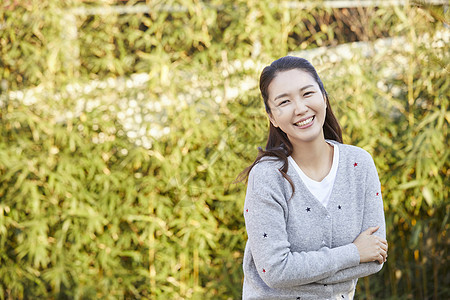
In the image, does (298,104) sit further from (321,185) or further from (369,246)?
(369,246)

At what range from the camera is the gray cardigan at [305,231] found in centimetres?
128

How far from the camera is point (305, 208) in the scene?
134 centimetres

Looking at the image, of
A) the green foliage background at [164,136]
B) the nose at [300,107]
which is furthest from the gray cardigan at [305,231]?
the green foliage background at [164,136]

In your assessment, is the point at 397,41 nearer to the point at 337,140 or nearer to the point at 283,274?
the point at 337,140

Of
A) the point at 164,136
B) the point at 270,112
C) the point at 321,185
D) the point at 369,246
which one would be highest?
the point at 270,112

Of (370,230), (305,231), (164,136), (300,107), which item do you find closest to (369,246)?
(370,230)

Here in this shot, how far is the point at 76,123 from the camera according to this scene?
10.1 feet

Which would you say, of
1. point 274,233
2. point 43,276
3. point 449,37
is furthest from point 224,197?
point 274,233

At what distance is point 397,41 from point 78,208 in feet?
6.36

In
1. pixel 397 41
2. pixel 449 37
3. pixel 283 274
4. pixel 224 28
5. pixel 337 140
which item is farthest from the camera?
pixel 224 28

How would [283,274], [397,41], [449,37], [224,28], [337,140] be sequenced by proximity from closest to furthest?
[283,274]
[337,140]
[449,37]
[397,41]
[224,28]

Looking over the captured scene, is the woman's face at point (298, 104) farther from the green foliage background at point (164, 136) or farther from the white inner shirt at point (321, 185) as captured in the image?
the green foliage background at point (164, 136)

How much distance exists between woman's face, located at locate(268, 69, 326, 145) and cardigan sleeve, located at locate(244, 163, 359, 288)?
12 cm

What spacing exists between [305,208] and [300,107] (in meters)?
0.24
